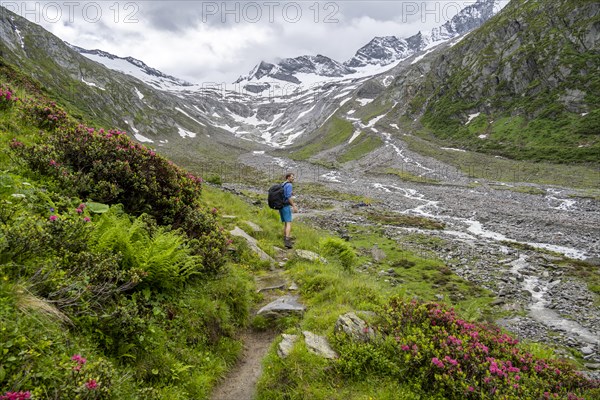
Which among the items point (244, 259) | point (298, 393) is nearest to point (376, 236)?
point (244, 259)

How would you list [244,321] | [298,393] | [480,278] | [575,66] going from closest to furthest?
[298,393], [244,321], [480,278], [575,66]

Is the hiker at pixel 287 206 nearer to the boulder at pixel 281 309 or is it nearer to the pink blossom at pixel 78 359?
the boulder at pixel 281 309

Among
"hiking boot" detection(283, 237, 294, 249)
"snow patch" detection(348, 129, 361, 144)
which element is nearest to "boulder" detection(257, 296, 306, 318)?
"hiking boot" detection(283, 237, 294, 249)

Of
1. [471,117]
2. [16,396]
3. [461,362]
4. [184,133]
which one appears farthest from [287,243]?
[184,133]

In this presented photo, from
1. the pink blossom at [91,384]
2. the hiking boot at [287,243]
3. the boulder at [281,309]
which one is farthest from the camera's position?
the hiking boot at [287,243]

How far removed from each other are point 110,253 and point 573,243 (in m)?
28.0

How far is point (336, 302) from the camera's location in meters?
8.02

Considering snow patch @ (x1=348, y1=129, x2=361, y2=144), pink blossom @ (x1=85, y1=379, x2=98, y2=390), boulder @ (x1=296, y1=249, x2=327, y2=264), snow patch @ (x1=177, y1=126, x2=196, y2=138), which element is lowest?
boulder @ (x1=296, y1=249, x2=327, y2=264)

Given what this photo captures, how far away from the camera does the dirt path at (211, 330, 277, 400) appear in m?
5.90

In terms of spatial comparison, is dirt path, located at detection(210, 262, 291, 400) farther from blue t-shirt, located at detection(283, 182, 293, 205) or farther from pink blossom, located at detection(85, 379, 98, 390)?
blue t-shirt, located at detection(283, 182, 293, 205)

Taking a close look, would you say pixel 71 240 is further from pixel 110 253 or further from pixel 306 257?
pixel 306 257

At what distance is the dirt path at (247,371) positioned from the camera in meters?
5.90

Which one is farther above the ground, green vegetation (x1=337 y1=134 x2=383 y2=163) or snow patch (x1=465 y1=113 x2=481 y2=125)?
snow patch (x1=465 y1=113 x2=481 y2=125)

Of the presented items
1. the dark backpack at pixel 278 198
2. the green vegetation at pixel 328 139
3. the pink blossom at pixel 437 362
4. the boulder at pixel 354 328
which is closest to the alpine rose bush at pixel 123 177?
the boulder at pixel 354 328
